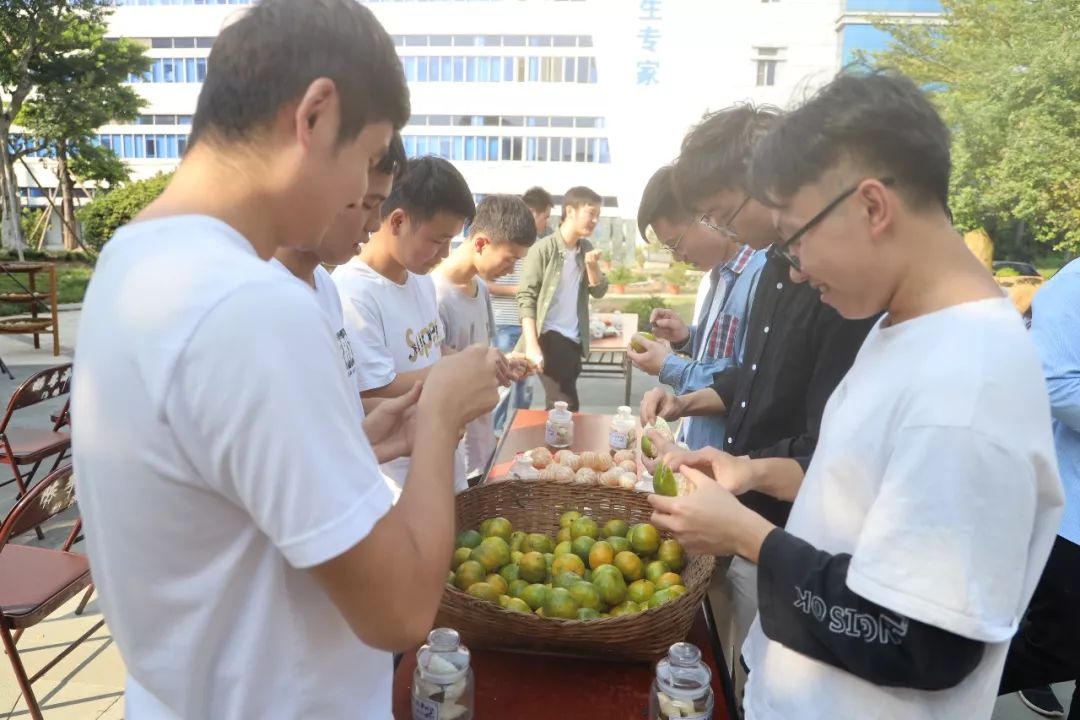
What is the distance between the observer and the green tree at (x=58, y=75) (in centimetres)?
1923

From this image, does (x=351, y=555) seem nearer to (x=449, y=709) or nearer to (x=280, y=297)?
(x=280, y=297)

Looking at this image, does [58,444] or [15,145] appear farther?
[15,145]

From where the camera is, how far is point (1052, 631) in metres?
2.21

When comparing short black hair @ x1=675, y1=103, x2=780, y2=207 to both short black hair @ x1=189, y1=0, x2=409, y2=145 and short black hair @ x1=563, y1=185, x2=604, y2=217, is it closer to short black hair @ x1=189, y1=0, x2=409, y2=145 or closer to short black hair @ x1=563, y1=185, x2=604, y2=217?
short black hair @ x1=189, y1=0, x2=409, y2=145

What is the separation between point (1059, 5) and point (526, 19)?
17085mm

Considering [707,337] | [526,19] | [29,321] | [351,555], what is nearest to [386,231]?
[707,337]

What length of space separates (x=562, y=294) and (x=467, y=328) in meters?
2.27

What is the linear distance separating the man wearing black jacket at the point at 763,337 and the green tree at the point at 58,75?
75.2 ft

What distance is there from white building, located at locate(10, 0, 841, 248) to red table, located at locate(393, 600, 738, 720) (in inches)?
656

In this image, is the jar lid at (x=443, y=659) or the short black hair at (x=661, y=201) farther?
the short black hair at (x=661, y=201)

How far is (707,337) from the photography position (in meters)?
2.67

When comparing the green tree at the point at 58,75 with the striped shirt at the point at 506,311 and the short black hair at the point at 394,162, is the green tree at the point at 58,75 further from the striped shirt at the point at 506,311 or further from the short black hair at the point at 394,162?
the short black hair at the point at 394,162

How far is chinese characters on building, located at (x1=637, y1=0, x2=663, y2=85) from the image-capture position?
19.2 meters

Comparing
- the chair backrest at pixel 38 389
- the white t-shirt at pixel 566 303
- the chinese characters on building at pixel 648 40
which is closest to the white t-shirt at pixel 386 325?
the chair backrest at pixel 38 389
